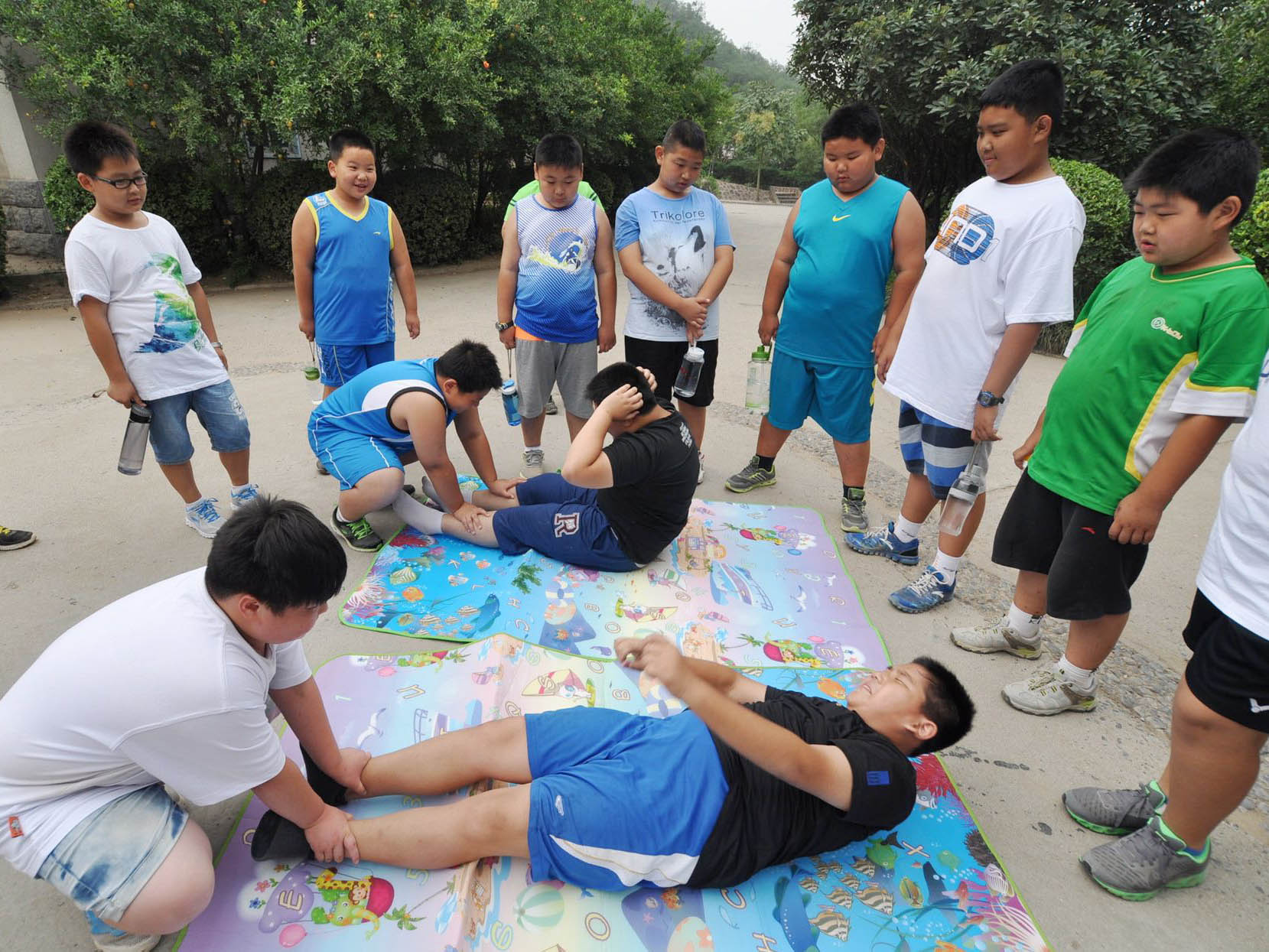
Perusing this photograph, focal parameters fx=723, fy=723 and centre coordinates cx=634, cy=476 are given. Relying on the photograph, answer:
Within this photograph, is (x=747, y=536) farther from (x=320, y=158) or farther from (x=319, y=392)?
(x=320, y=158)

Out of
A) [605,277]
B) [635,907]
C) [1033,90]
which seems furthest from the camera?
[605,277]

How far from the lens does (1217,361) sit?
1.93 m

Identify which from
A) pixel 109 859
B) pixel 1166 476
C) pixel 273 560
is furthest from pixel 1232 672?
pixel 109 859

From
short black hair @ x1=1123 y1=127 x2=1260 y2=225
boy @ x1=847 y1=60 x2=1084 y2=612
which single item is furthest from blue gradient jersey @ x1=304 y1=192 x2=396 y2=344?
short black hair @ x1=1123 y1=127 x2=1260 y2=225

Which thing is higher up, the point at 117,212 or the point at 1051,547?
the point at 117,212

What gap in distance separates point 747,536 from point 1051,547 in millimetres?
1382

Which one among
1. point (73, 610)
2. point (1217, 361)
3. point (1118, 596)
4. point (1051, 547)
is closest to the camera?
point (1217, 361)

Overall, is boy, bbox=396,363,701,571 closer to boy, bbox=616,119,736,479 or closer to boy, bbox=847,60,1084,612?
boy, bbox=616,119,736,479

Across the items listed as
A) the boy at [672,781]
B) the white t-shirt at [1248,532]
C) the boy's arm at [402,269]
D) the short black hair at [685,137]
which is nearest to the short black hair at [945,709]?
the boy at [672,781]

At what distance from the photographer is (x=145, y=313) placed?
3.05 metres

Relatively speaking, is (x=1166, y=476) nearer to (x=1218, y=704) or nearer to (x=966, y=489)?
(x=1218, y=704)

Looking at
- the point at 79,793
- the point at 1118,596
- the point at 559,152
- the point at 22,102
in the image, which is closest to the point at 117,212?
the point at 559,152

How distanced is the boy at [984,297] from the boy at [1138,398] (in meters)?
0.28

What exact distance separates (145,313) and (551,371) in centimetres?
189
